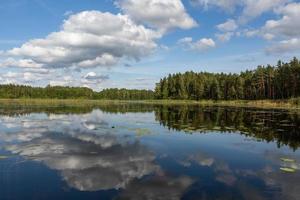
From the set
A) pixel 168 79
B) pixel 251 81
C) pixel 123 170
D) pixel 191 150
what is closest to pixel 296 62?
pixel 251 81

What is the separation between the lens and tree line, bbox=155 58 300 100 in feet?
295

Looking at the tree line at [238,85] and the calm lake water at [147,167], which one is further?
the tree line at [238,85]

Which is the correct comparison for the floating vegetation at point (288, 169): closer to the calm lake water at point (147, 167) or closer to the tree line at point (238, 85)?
the calm lake water at point (147, 167)

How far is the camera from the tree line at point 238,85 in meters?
89.9

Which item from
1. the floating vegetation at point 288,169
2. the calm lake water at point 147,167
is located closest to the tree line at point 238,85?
the calm lake water at point 147,167

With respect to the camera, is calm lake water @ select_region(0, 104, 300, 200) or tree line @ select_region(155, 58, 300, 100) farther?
tree line @ select_region(155, 58, 300, 100)

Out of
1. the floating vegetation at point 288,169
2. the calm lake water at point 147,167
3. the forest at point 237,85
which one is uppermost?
the forest at point 237,85

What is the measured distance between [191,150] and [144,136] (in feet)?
21.3

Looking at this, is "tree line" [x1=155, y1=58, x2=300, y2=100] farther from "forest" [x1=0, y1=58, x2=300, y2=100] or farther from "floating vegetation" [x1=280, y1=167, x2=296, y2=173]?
"floating vegetation" [x1=280, y1=167, x2=296, y2=173]

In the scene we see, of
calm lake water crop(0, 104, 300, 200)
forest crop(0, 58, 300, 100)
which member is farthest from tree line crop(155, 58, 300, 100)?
calm lake water crop(0, 104, 300, 200)

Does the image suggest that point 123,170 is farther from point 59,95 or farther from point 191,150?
point 59,95

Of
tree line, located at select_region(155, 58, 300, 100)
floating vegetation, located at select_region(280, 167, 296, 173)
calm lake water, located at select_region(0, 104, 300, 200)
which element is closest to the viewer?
calm lake water, located at select_region(0, 104, 300, 200)

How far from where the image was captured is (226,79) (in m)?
120

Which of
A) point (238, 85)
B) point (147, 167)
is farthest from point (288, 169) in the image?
point (238, 85)
